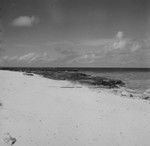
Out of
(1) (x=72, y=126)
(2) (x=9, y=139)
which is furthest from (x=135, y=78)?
(2) (x=9, y=139)

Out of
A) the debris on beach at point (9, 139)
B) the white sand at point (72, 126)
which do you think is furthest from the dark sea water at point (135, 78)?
the debris on beach at point (9, 139)

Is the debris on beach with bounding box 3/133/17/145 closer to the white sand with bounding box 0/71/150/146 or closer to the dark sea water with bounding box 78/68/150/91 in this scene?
the white sand with bounding box 0/71/150/146

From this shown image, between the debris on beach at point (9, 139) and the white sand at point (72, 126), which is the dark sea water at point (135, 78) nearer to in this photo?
the white sand at point (72, 126)

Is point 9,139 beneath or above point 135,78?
above

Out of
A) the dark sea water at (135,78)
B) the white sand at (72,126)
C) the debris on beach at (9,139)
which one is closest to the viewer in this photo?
the debris on beach at (9,139)

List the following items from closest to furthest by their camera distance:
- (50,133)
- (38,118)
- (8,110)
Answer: (50,133)
(38,118)
(8,110)

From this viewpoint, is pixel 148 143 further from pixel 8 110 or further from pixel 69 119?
pixel 8 110

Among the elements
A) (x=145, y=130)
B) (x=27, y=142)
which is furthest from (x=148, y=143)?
(x=27, y=142)

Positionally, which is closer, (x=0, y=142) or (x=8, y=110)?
(x=0, y=142)

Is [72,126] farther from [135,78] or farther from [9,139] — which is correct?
[135,78]

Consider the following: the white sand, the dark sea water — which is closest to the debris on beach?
the white sand

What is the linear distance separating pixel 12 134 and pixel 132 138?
5184mm

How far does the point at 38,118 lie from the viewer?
11047mm

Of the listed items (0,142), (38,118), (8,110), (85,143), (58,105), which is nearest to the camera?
(0,142)
